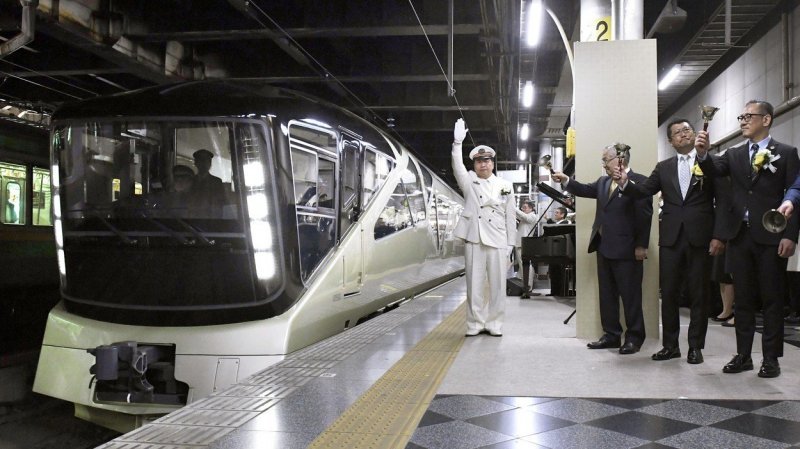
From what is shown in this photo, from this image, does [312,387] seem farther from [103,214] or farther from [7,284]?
[7,284]

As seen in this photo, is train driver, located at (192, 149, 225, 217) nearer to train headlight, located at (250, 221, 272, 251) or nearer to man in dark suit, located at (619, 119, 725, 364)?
train headlight, located at (250, 221, 272, 251)

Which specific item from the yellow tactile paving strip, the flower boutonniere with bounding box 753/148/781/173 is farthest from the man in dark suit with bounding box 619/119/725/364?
the yellow tactile paving strip

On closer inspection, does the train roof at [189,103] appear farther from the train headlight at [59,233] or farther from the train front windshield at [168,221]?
the train headlight at [59,233]

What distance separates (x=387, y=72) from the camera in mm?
13859

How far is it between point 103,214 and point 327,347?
215cm

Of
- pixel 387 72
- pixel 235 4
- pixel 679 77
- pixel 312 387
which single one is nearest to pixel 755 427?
pixel 312 387

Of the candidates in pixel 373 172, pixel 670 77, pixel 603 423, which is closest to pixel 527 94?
pixel 670 77

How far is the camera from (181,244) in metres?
5.55

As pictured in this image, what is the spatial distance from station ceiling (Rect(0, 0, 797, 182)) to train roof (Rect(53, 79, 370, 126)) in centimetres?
364

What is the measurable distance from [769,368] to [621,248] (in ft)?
4.47

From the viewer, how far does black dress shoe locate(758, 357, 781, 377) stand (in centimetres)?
420

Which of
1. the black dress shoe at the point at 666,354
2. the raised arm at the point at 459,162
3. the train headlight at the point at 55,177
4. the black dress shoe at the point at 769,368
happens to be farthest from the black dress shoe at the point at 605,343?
the train headlight at the point at 55,177

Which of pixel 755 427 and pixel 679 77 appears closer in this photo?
pixel 755 427

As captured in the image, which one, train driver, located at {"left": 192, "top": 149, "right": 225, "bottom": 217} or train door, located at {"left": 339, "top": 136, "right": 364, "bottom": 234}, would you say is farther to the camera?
train door, located at {"left": 339, "top": 136, "right": 364, "bottom": 234}
